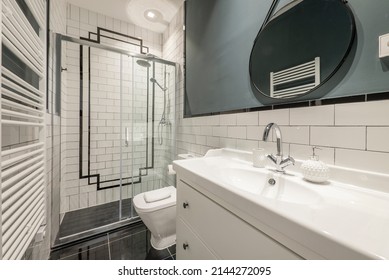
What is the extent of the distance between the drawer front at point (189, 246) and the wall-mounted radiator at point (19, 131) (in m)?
0.72

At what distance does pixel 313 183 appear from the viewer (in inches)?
28.0

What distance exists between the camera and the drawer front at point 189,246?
75 cm

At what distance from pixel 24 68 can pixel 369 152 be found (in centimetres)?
175

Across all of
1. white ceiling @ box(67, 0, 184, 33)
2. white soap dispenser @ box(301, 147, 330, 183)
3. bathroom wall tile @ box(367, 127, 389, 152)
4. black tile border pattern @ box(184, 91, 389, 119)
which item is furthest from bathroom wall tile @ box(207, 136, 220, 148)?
white ceiling @ box(67, 0, 184, 33)

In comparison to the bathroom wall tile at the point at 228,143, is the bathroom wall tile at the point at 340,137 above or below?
above

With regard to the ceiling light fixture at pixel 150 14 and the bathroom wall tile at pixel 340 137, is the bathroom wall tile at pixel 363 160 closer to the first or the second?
the bathroom wall tile at pixel 340 137

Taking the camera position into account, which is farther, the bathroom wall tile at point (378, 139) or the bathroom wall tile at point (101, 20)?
the bathroom wall tile at point (101, 20)

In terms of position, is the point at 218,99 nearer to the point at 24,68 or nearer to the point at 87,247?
the point at 24,68

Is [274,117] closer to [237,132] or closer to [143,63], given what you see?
[237,132]

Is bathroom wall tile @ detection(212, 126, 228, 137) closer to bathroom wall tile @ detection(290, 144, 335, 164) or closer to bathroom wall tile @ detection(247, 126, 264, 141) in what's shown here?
bathroom wall tile @ detection(247, 126, 264, 141)

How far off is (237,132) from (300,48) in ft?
2.04

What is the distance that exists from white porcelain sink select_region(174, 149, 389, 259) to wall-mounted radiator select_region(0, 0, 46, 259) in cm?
76

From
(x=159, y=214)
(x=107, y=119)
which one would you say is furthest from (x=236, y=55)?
(x=107, y=119)

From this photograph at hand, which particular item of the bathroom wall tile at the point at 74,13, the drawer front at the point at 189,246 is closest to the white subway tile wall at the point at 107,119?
the bathroom wall tile at the point at 74,13
